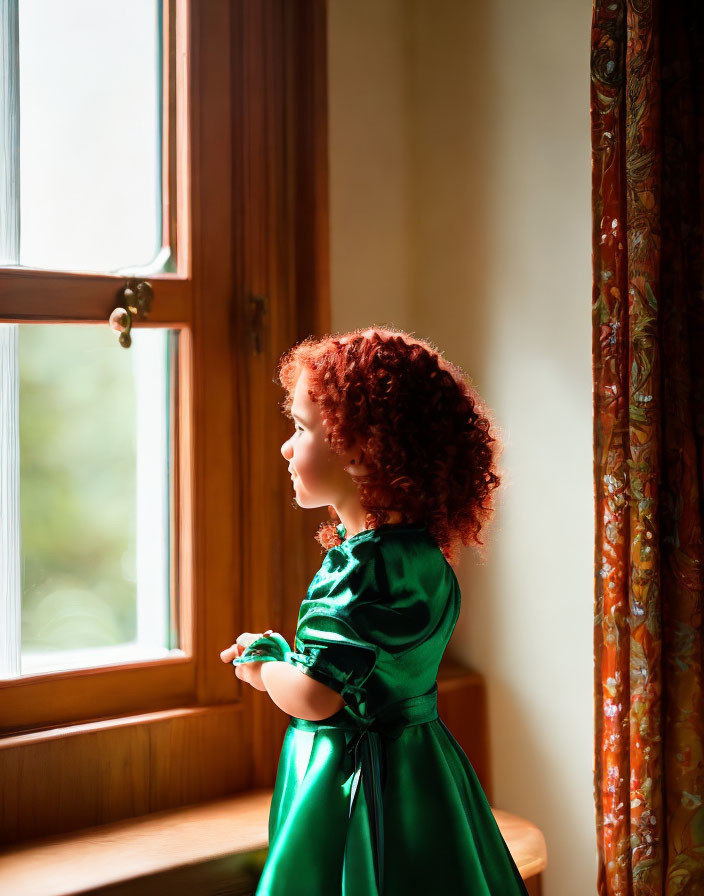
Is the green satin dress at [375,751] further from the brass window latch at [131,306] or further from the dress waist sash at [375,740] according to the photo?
the brass window latch at [131,306]

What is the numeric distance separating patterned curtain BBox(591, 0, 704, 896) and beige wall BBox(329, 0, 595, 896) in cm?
16

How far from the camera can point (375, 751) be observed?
3.45 ft

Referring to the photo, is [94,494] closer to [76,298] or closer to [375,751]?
[76,298]

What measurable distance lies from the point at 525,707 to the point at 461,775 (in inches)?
18.1

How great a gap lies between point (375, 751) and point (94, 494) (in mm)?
636

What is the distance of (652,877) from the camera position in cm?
122

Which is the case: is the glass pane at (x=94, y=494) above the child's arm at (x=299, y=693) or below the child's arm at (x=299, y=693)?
above

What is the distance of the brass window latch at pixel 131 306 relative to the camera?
4.56 feet

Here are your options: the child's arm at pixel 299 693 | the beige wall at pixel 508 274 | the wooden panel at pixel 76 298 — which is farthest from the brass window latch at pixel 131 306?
the child's arm at pixel 299 693

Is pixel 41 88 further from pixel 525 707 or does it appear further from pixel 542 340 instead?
pixel 525 707

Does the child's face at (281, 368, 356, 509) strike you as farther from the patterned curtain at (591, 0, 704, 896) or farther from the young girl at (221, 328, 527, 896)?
the patterned curtain at (591, 0, 704, 896)

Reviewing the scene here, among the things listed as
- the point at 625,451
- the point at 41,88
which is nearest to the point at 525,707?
the point at 625,451

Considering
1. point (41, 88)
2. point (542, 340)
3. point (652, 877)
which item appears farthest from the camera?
point (542, 340)

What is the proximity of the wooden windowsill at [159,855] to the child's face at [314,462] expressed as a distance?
52 cm
